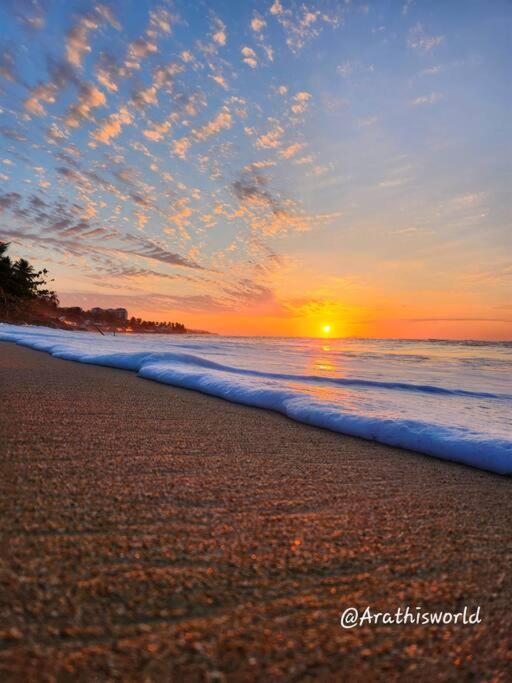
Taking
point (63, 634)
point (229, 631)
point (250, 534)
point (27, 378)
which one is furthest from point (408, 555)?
point (27, 378)

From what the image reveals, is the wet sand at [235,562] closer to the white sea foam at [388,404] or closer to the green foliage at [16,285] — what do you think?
the white sea foam at [388,404]

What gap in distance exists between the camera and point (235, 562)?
0.84 meters

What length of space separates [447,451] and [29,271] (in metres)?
42.4

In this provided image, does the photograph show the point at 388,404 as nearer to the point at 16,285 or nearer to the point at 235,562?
the point at 235,562

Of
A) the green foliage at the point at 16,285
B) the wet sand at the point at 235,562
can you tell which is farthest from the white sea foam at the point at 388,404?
the green foliage at the point at 16,285

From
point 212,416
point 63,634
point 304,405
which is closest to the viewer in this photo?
point 63,634

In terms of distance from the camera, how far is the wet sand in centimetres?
58

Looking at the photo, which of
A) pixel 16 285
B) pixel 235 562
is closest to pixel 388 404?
pixel 235 562

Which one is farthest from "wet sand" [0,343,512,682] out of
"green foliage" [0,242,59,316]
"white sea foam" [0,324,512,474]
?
"green foliage" [0,242,59,316]

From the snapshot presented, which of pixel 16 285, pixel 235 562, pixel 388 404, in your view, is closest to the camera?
pixel 235 562

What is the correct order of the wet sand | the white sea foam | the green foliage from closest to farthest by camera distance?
the wet sand, the white sea foam, the green foliage

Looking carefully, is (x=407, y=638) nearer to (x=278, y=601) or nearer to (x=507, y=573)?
(x=278, y=601)

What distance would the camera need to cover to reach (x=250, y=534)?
971 mm

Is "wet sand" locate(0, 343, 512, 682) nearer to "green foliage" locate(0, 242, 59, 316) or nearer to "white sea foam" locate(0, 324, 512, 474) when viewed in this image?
"white sea foam" locate(0, 324, 512, 474)
